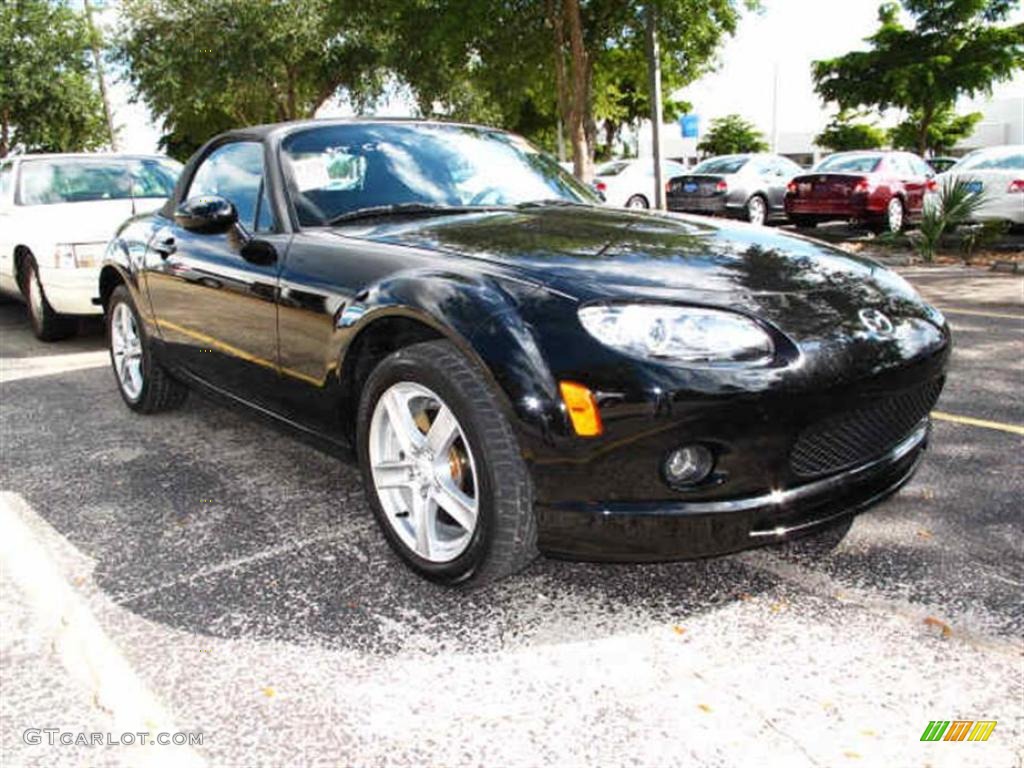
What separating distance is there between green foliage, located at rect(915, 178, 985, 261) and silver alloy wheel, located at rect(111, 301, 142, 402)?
932 centimetres

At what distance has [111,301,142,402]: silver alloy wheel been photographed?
16.2ft

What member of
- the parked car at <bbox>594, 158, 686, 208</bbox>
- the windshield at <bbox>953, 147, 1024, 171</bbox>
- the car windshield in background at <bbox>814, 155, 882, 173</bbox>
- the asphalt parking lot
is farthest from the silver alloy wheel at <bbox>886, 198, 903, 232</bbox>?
the asphalt parking lot

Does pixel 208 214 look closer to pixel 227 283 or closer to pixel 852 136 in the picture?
pixel 227 283

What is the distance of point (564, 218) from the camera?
343 cm

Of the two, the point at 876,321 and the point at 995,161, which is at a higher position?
the point at 995,161

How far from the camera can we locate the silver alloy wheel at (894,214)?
14141 millimetres

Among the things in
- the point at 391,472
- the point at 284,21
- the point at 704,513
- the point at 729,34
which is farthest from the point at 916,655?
the point at 284,21

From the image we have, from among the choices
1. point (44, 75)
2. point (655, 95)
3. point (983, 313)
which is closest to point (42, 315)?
point (983, 313)

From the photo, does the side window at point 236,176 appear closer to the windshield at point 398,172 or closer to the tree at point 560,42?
the windshield at point 398,172

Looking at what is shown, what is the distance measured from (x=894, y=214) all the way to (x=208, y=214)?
13.0 meters

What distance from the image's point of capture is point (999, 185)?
11680 millimetres

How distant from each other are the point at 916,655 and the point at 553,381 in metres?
1.18

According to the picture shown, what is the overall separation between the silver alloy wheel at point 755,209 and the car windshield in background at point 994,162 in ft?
14.5

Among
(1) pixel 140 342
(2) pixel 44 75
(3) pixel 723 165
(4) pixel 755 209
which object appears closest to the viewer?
(1) pixel 140 342
